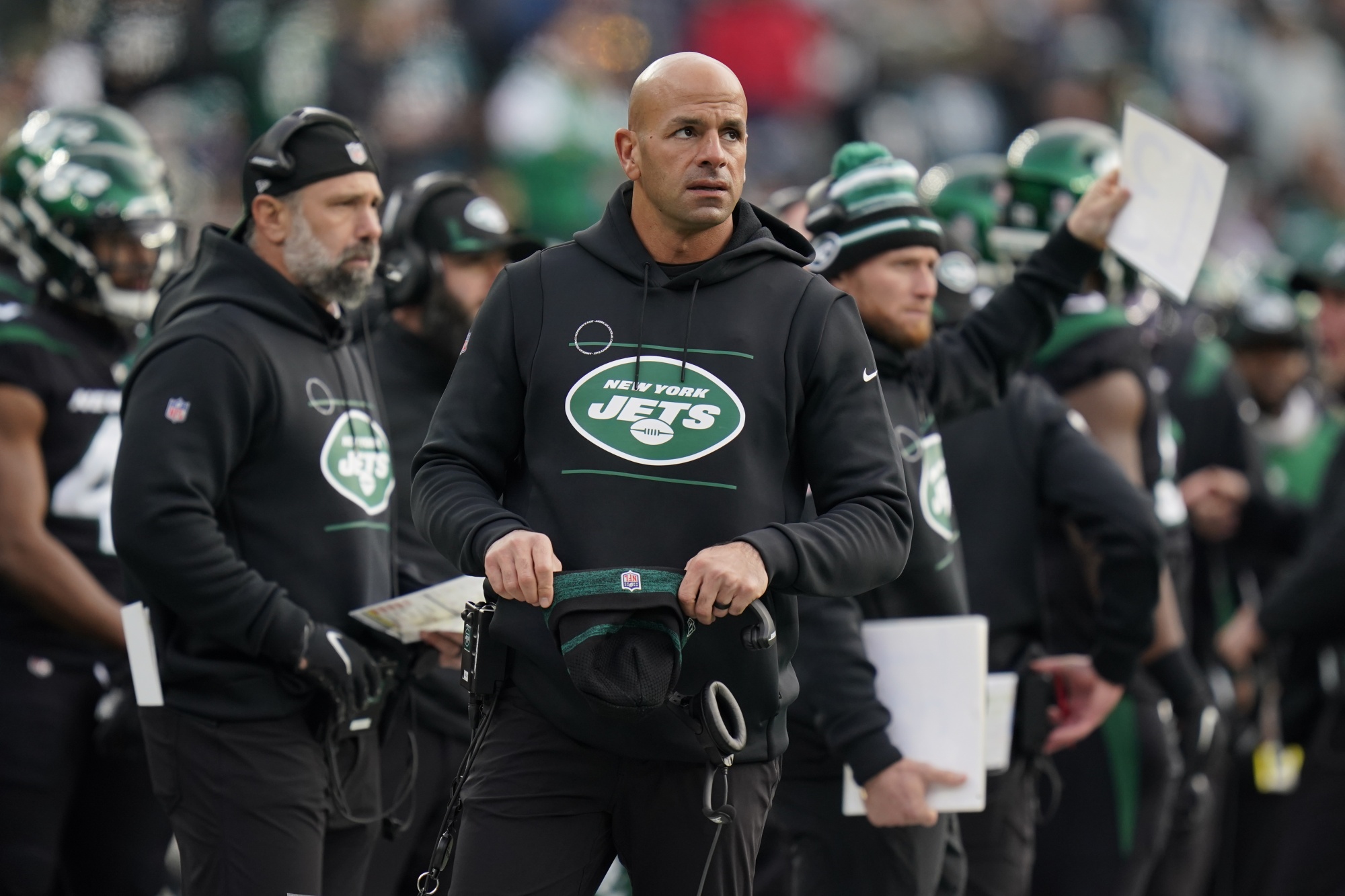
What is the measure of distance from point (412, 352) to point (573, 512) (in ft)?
8.18

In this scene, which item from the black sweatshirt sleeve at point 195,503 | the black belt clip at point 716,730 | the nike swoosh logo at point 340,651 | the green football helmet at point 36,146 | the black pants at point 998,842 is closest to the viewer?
the black belt clip at point 716,730

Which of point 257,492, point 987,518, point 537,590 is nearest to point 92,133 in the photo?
point 257,492

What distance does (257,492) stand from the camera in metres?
4.34

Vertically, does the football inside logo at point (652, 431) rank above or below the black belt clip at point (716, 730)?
above

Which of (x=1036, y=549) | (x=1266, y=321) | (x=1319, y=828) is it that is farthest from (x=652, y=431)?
(x=1266, y=321)

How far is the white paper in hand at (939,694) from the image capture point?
4.39 m

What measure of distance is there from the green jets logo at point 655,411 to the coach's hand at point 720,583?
0.29 m

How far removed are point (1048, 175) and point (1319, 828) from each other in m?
2.54

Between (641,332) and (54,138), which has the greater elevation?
(54,138)

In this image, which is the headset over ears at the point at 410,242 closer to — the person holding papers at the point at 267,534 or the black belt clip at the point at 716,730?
the person holding papers at the point at 267,534

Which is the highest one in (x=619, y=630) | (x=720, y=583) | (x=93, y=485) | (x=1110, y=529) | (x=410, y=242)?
(x=410, y=242)

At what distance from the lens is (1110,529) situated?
17.1 feet

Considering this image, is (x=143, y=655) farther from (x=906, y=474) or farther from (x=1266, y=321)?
(x=1266, y=321)

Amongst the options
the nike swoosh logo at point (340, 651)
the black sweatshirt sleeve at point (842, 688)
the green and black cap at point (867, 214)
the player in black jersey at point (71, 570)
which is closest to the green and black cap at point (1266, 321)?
the green and black cap at point (867, 214)
